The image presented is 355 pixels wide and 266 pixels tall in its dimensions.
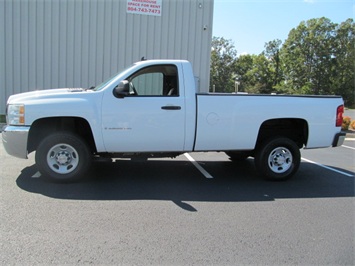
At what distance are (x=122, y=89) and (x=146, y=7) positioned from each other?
1043 cm

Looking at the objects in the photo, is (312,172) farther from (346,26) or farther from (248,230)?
(346,26)

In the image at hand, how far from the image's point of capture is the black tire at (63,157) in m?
5.43

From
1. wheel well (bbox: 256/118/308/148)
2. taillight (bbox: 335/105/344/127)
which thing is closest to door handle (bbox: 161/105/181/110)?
wheel well (bbox: 256/118/308/148)

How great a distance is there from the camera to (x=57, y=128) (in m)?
5.77

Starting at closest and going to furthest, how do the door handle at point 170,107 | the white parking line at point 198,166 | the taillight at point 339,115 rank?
the door handle at point 170,107 < the taillight at point 339,115 < the white parking line at point 198,166

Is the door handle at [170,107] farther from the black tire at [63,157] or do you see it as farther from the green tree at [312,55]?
the green tree at [312,55]

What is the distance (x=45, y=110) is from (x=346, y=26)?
6952 centimetres

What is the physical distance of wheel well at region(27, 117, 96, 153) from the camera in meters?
5.60

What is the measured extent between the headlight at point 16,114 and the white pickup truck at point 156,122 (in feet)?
0.05

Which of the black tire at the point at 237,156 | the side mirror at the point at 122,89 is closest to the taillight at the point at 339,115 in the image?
the black tire at the point at 237,156

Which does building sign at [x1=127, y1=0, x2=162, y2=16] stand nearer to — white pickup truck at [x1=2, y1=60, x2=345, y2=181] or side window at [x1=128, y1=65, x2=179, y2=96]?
side window at [x1=128, y1=65, x2=179, y2=96]

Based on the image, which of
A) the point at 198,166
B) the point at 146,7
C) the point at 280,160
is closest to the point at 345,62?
the point at 146,7

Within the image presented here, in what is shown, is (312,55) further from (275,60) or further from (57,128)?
(57,128)

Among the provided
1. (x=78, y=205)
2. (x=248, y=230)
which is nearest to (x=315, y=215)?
(x=248, y=230)
